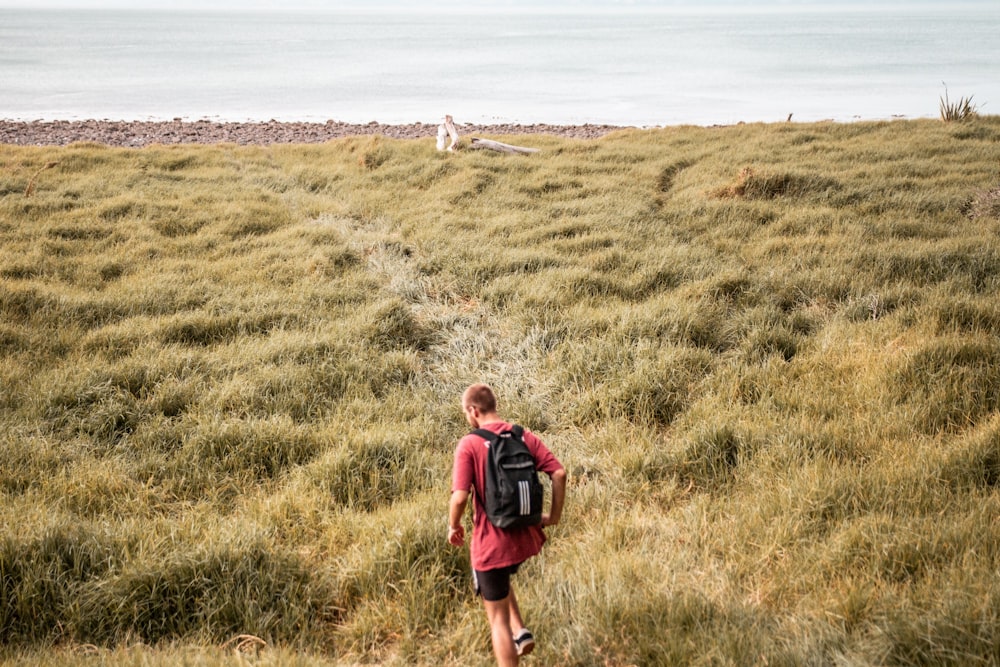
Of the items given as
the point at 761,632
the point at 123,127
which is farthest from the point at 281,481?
the point at 123,127

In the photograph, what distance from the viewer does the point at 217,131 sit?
27469 mm

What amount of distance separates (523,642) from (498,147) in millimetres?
15600

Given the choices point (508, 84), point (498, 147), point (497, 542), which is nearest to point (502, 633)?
point (497, 542)

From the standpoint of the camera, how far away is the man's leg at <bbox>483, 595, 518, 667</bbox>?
9.44 feet

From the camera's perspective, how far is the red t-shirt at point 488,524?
294 centimetres

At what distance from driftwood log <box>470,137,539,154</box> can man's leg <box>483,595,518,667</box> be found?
1520 centimetres

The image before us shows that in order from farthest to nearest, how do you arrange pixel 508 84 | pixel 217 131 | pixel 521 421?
1. pixel 508 84
2. pixel 217 131
3. pixel 521 421

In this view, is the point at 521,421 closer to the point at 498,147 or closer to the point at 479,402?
the point at 479,402

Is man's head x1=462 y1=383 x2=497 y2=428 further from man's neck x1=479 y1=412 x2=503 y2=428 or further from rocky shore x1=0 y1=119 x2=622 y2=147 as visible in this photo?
rocky shore x1=0 y1=119 x2=622 y2=147

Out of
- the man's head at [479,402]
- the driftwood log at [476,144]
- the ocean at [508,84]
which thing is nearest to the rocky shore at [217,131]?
the ocean at [508,84]

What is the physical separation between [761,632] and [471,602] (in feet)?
4.68

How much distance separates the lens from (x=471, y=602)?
3525 mm

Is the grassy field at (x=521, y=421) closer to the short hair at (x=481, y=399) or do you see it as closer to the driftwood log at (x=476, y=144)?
the short hair at (x=481, y=399)

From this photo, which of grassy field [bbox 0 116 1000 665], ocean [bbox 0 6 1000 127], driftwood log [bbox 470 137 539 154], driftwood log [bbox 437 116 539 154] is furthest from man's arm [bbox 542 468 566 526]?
ocean [bbox 0 6 1000 127]
